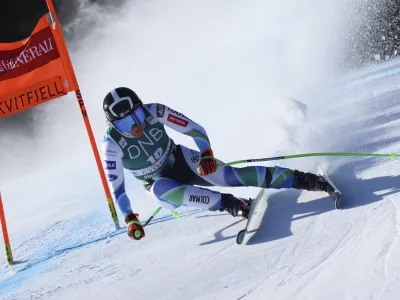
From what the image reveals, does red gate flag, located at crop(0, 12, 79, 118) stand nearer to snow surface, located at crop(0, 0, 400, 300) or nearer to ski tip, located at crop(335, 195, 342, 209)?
snow surface, located at crop(0, 0, 400, 300)

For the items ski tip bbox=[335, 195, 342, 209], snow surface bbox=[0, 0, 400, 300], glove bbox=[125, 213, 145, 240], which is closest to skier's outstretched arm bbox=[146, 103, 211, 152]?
snow surface bbox=[0, 0, 400, 300]

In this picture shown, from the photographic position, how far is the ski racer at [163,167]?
3598 mm

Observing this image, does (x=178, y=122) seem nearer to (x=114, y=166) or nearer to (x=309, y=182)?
(x=114, y=166)

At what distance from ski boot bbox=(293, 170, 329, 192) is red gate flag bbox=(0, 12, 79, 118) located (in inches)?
114

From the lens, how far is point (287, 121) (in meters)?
6.02

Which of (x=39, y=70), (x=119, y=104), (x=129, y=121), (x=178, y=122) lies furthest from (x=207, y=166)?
(x=39, y=70)

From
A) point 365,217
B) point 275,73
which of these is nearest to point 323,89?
point 275,73

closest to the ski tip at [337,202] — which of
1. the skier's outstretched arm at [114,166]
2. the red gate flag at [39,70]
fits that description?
the skier's outstretched arm at [114,166]

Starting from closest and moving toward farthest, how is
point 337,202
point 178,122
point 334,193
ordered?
point 337,202 < point 334,193 < point 178,122

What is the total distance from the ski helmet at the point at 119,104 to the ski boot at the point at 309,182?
4.72 feet

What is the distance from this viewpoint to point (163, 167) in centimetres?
393

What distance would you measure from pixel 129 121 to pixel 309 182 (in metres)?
1.52

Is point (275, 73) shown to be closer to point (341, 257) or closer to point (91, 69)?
point (91, 69)

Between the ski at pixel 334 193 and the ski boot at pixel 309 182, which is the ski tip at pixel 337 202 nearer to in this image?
the ski at pixel 334 193
